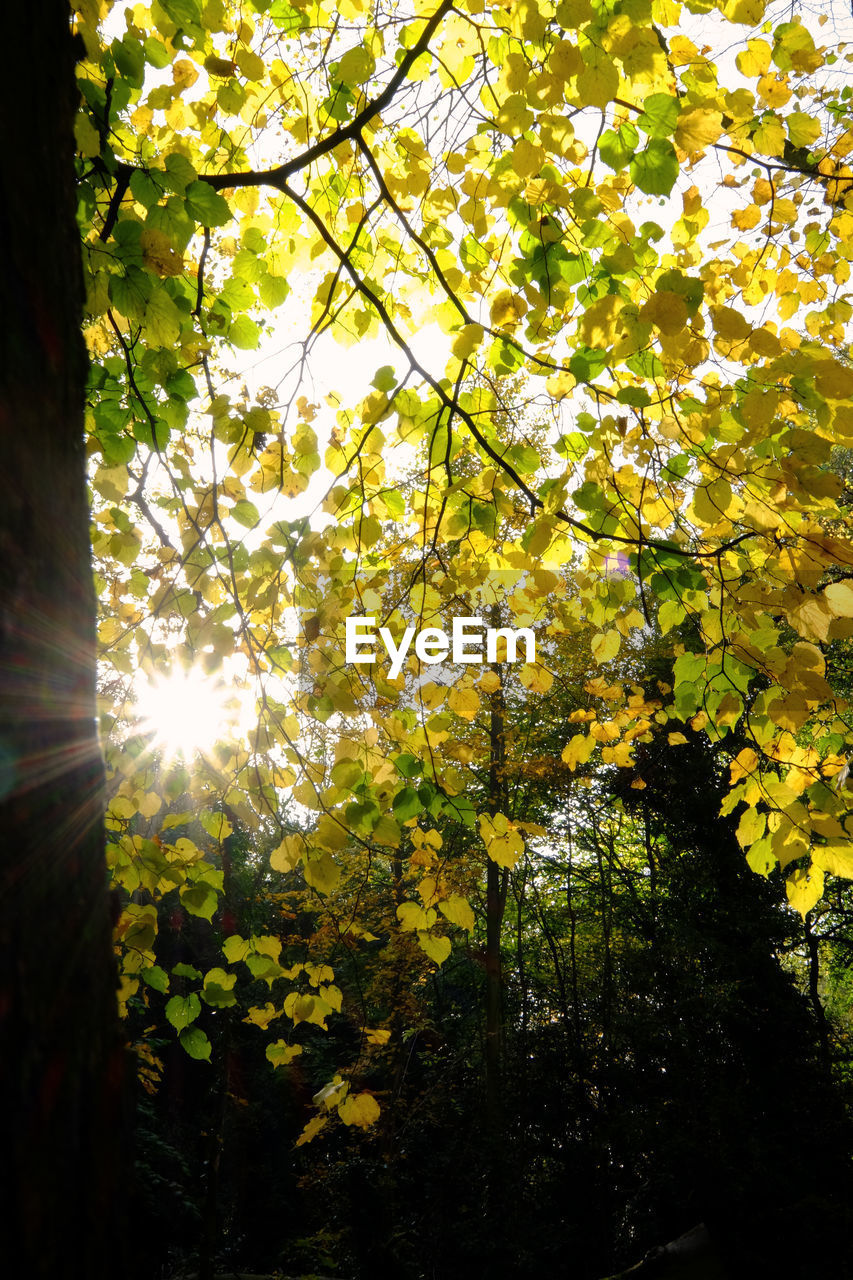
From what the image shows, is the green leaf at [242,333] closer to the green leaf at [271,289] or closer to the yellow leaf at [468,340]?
the green leaf at [271,289]

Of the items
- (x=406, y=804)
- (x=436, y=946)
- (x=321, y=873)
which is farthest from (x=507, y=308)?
(x=436, y=946)

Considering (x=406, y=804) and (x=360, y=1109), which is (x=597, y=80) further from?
(x=360, y=1109)

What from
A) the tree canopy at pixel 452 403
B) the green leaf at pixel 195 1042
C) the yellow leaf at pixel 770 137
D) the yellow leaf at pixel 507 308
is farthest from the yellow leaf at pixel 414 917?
the yellow leaf at pixel 770 137

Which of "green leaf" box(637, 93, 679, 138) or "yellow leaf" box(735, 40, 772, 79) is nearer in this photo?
"green leaf" box(637, 93, 679, 138)

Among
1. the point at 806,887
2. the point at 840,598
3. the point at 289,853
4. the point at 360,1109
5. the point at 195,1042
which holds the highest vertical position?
the point at 840,598

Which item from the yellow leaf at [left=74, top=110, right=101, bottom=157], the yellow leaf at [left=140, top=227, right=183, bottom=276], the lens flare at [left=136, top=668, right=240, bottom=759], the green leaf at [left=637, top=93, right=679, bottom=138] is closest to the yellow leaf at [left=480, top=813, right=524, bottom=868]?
the lens flare at [left=136, top=668, right=240, bottom=759]

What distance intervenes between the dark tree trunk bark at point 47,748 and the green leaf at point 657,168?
114 cm

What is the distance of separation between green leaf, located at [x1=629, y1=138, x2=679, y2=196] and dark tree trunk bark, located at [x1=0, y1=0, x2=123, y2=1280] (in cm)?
114

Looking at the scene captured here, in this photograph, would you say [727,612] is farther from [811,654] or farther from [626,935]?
[626,935]

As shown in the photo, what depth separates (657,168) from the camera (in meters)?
1.44

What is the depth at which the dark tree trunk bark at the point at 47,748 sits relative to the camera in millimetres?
442

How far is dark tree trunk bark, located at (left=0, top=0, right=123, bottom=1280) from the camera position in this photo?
1.45 ft

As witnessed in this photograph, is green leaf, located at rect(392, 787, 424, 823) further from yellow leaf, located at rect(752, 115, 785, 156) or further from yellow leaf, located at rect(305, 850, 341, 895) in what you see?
yellow leaf, located at rect(752, 115, 785, 156)

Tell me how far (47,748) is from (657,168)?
1.51 meters
